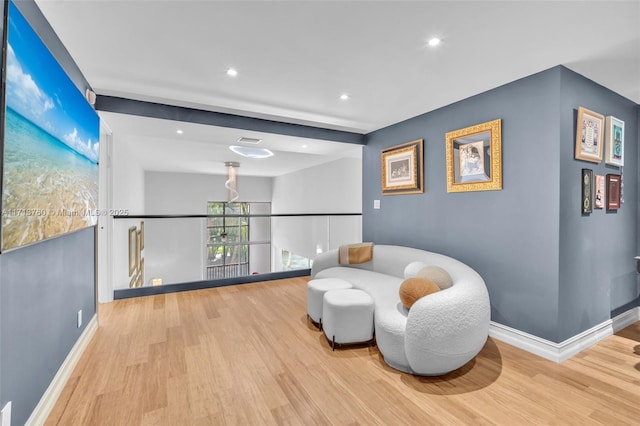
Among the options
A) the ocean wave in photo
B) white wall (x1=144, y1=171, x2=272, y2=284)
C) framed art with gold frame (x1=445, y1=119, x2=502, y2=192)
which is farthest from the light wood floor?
white wall (x1=144, y1=171, x2=272, y2=284)

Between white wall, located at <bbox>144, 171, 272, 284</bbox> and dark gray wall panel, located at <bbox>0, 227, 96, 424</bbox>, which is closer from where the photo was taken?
dark gray wall panel, located at <bbox>0, 227, 96, 424</bbox>

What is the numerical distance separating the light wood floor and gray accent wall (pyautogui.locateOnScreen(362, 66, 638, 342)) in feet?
1.30

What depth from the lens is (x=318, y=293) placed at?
9.26 ft

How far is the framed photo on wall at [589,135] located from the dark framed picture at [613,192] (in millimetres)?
315

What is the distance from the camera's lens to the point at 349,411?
5.71 feet

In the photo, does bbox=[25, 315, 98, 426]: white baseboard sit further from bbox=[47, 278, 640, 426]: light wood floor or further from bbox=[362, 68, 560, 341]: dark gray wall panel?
bbox=[362, 68, 560, 341]: dark gray wall panel

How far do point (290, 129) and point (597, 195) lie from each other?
3.39 metres

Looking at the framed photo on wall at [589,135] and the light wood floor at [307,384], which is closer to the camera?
the light wood floor at [307,384]

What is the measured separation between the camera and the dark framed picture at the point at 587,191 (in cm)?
250

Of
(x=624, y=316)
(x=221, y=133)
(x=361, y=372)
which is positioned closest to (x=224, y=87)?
(x=221, y=133)

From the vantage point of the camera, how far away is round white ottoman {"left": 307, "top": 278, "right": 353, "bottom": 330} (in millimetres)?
2811

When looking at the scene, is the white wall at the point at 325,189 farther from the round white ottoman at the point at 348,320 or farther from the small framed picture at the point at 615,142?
the small framed picture at the point at 615,142

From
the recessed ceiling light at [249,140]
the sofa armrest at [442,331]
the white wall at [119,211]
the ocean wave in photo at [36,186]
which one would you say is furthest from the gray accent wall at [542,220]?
the white wall at [119,211]

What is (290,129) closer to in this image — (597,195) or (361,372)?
(361,372)
